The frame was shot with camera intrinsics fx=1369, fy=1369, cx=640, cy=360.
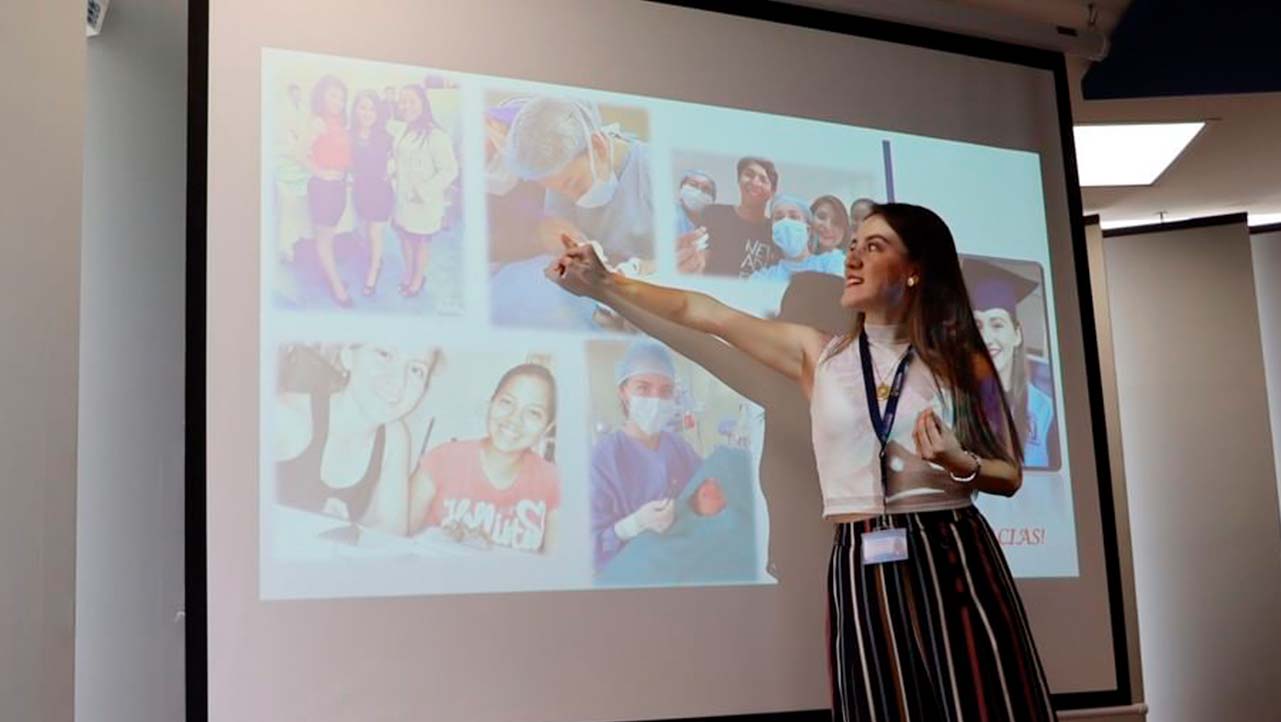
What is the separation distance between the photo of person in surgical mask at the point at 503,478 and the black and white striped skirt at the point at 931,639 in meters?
0.70

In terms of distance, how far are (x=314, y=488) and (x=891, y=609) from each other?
1274mm

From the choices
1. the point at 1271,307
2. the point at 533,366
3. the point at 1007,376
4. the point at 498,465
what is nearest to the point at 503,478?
the point at 498,465

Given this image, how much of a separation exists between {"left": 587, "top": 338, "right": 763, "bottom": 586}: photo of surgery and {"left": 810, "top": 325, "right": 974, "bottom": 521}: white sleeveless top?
217mm

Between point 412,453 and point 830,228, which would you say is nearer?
point 412,453

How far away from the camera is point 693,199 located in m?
3.40

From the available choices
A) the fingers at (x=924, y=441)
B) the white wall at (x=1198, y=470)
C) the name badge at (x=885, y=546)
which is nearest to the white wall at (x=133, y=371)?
the name badge at (x=885, y=546)

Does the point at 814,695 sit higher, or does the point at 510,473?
the point at 510,473

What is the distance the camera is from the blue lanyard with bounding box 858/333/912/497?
3152 mm

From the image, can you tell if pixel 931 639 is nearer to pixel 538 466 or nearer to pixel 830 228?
pixel 538 466

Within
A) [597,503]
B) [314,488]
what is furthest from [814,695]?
[314,488]

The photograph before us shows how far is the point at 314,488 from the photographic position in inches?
113

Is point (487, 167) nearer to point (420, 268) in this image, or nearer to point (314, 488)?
point (420, 268)

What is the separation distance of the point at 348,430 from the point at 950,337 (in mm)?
1434

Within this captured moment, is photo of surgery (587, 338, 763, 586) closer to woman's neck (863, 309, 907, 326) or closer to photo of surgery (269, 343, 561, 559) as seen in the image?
photo of surgery (269, 343, 561, 559)
